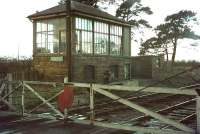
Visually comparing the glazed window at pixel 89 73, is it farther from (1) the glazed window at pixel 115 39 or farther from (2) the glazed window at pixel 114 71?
(1) the glazed window at pixel 115 39

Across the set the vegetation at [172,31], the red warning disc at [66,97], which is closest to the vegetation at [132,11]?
the vegetation at [172,31]

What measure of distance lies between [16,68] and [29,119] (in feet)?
57.5

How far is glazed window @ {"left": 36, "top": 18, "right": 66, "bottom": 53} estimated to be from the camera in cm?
2928

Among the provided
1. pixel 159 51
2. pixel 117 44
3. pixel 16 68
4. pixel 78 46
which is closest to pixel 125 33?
pixel 117 44

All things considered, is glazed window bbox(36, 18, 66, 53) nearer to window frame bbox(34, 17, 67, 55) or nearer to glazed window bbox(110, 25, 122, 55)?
window frame bbox(34, 17, 67, 55)

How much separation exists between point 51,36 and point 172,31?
30.3m

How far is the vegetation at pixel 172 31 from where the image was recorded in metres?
55.5

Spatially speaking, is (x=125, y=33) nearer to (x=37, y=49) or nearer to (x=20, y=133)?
(x=37, y=49)

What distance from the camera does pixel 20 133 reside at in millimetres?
10797

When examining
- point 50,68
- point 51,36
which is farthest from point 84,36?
point 50,68

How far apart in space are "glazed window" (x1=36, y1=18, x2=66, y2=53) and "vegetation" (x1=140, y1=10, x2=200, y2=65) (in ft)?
88.9

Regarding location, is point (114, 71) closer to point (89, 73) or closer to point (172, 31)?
point (89, 73)

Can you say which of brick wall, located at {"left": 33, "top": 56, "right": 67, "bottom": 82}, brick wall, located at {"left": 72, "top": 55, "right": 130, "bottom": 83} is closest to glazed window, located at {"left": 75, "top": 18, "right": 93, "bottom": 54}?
brick wall, located at {"left": 72, "top": 55, "right": 130, "bottom": 83}

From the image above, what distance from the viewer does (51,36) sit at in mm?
29875
